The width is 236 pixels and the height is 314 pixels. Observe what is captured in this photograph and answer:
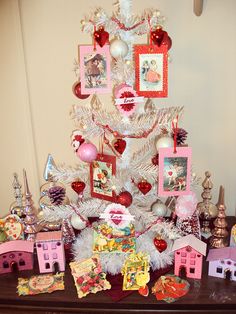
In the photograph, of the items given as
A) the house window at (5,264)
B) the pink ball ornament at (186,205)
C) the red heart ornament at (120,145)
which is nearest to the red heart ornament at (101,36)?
the red heart ornament at (120,145)

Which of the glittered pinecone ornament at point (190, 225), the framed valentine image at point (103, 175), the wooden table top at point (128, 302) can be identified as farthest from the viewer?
the glittered pinecone ornament at point (190, 225)

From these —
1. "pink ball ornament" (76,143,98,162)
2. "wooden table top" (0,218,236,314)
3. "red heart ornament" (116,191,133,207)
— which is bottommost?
"wooden table top" (0,218,236,314)

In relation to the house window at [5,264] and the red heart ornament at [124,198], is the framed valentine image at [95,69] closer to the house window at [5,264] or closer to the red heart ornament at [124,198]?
the red heart ornament at [124,198]

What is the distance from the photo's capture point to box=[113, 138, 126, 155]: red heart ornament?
3.54 ft

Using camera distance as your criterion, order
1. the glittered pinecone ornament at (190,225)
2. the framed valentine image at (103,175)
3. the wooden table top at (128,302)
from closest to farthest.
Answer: the wooden table top at (128,302), the framed valentine image at (103,175), the glittered pinecone ornament at (190,225)

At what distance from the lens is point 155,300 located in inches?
38.5

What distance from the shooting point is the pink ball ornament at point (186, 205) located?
1119 millimetres

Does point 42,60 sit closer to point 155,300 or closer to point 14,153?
point 14,153

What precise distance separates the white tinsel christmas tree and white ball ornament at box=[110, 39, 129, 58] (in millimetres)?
16

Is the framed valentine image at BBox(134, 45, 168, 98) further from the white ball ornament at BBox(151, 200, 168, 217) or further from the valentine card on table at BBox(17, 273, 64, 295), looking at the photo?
the valentine card on table at BBox(17, 273, 64, 295)

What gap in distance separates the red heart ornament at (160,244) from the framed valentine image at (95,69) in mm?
504

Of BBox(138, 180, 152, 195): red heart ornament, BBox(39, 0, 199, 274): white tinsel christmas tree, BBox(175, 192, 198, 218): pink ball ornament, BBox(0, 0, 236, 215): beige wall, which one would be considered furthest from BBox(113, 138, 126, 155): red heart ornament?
BBox(0, 0, 236, 215): beige wall

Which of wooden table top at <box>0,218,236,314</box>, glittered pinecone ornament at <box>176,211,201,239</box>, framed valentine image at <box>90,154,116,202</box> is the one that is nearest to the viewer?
wooden table top at <box>0,218,236,314</box>

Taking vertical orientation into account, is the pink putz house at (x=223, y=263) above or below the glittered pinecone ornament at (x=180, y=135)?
below
